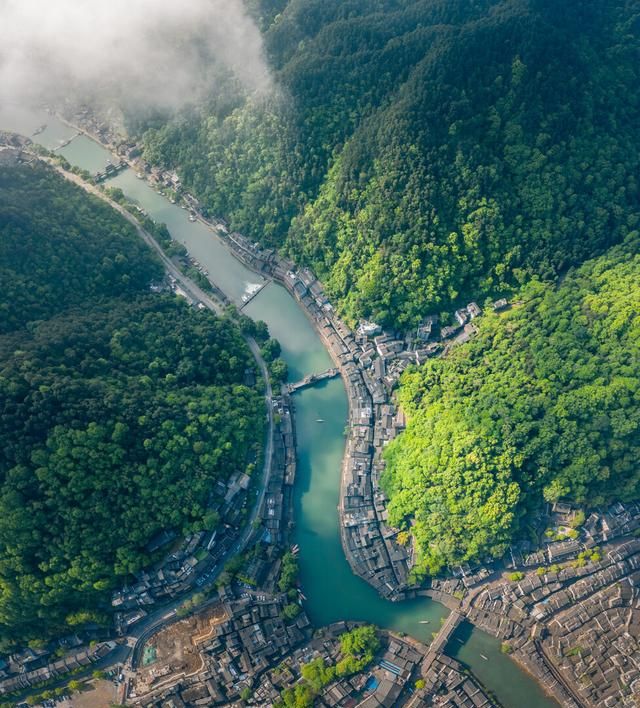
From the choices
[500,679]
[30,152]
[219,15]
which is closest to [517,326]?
[500,679]

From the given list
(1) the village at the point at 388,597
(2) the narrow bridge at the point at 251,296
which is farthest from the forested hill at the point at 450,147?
(1) the village at the point at 388,597

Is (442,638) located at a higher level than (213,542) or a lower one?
lower

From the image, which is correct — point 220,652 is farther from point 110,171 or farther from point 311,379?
point 110,171

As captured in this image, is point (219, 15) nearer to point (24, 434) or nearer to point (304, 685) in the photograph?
point (24, 434)

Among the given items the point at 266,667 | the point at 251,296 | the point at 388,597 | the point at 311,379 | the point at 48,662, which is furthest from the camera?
the point at 251,296

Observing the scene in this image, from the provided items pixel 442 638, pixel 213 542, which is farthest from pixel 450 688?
pixel 213 542

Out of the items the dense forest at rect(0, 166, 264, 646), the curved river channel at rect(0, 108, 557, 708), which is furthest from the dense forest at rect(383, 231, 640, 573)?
the dense forest at rect(0, 166, 264, 646)
